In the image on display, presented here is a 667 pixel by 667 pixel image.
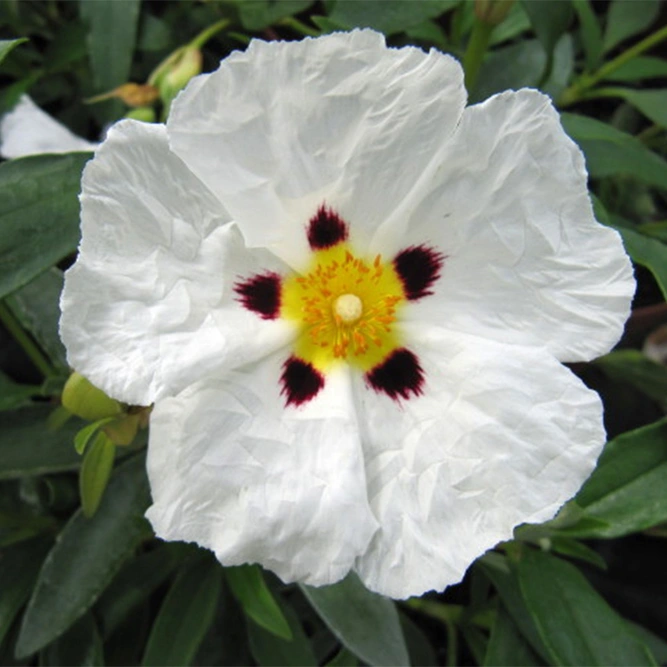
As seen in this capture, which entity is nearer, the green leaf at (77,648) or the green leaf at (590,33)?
the green leaf at (77,648)

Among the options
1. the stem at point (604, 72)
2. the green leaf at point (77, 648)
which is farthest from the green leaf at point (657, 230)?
the green leaf at point (77, 648)

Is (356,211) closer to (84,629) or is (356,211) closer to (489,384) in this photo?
(489,384)

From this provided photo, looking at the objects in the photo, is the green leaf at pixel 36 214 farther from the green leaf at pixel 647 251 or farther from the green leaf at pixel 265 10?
the green leaf at pixel 647 251

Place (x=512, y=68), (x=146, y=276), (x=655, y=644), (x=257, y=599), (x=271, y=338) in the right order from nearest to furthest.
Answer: (x=146, y=276), (x=271, y=338), (x=257, y=599), (x=655, y=644), (x=512, y=68)

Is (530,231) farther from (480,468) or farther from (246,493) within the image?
(246,493)

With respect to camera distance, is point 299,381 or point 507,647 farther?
point 507,647

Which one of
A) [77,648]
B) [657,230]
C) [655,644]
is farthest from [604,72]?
[77,648]

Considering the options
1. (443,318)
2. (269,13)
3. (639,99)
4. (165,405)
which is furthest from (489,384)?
(639,99)
